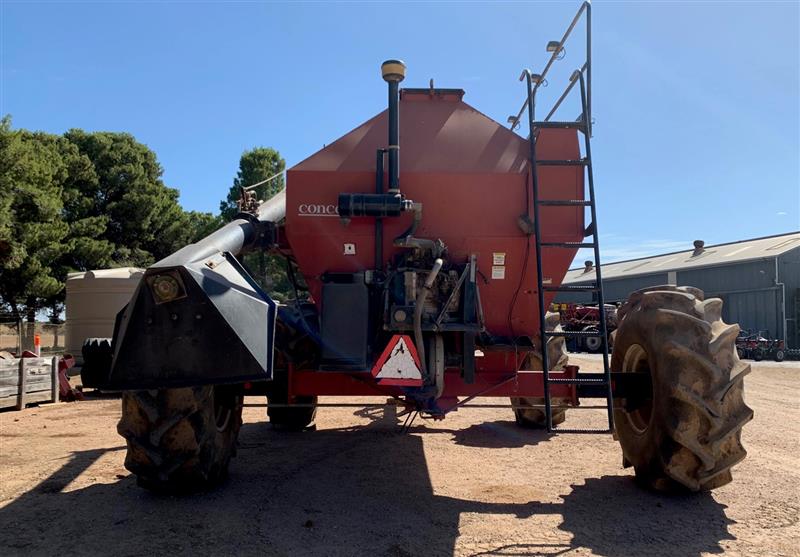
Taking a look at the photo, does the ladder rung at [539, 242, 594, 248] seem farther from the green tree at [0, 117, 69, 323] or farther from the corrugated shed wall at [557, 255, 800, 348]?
the corrugated shed wall at [557, 255, 800, 348]

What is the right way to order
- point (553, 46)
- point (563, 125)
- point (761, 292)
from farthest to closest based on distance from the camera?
1. point (761, 292)
2. point (553, 46)
3. point (563, 125)

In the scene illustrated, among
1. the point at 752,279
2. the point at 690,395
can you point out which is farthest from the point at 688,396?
the point at 752,279

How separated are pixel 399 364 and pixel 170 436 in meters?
1.79

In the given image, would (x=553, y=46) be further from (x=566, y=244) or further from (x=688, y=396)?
(x=688, y=396)

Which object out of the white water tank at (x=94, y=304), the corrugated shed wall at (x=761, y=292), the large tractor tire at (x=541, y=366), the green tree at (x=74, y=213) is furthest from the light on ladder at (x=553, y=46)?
the corrugated shed wall at (x=761, y=292)

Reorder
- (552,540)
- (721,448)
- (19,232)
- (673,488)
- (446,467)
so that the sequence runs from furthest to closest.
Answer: (19,232)
(446,467)
(673,488)
(721,448)
(552,540)

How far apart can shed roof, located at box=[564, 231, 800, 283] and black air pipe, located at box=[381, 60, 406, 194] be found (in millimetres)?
27407

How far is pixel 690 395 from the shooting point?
468 cm

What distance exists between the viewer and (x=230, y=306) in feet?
12.7

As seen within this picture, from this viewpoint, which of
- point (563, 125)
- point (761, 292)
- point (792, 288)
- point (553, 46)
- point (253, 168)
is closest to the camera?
point (563, 125)

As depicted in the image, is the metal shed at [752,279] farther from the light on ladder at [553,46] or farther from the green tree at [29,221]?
the light on ladder at [553,46]

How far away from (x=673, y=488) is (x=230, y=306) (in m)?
3.69

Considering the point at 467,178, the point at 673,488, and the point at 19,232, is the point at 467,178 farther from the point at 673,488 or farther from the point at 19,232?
the point at 19,232

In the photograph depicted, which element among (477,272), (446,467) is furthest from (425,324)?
(446,467)
